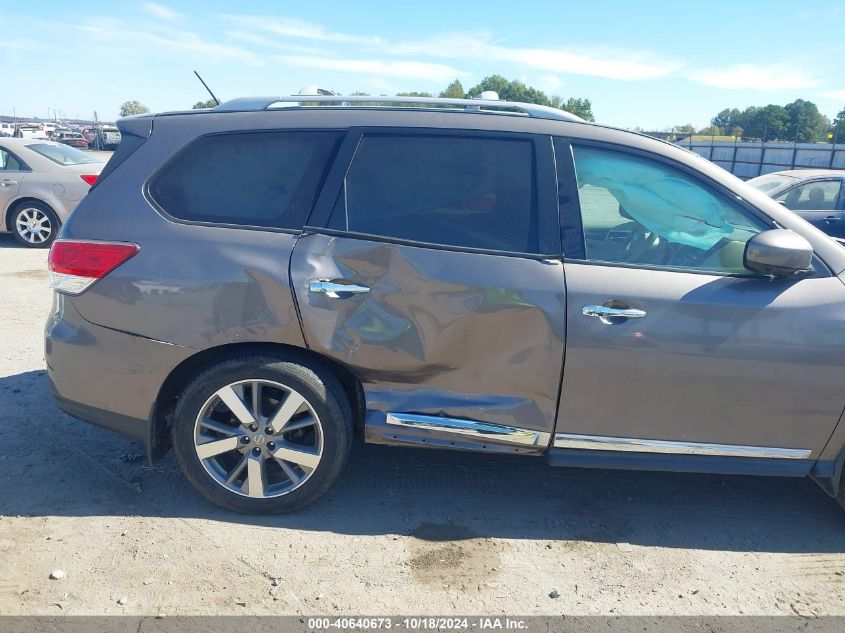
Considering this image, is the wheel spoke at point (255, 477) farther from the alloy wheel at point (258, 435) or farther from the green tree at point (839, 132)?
the green tree at point (839, 132)

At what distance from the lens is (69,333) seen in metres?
3.26

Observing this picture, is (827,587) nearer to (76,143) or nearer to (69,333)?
(69,333)

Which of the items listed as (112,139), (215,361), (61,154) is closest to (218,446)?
(215,361)

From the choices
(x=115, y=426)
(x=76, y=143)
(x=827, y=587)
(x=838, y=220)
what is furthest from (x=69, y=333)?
(x=76, y=143)


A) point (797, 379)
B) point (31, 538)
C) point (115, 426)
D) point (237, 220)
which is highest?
point (237, 220)

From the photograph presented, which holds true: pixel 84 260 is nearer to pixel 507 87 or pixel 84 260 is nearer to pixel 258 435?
pixel 258 435

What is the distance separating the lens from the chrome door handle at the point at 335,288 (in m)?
3.10

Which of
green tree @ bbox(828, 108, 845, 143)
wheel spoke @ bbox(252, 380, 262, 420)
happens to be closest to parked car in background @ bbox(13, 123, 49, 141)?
wheel spoke @ bbox(252, 380, 262, 420)

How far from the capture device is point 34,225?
33.9 ft

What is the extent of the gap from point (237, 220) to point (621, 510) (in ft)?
7.94

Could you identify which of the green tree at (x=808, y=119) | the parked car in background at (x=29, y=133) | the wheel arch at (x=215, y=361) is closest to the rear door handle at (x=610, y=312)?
the wheel arch at (x=215, y=361)

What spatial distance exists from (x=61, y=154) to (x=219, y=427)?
944 cm

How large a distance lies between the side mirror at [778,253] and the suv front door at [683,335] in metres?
0.08

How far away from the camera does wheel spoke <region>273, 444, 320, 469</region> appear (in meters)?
3.24
